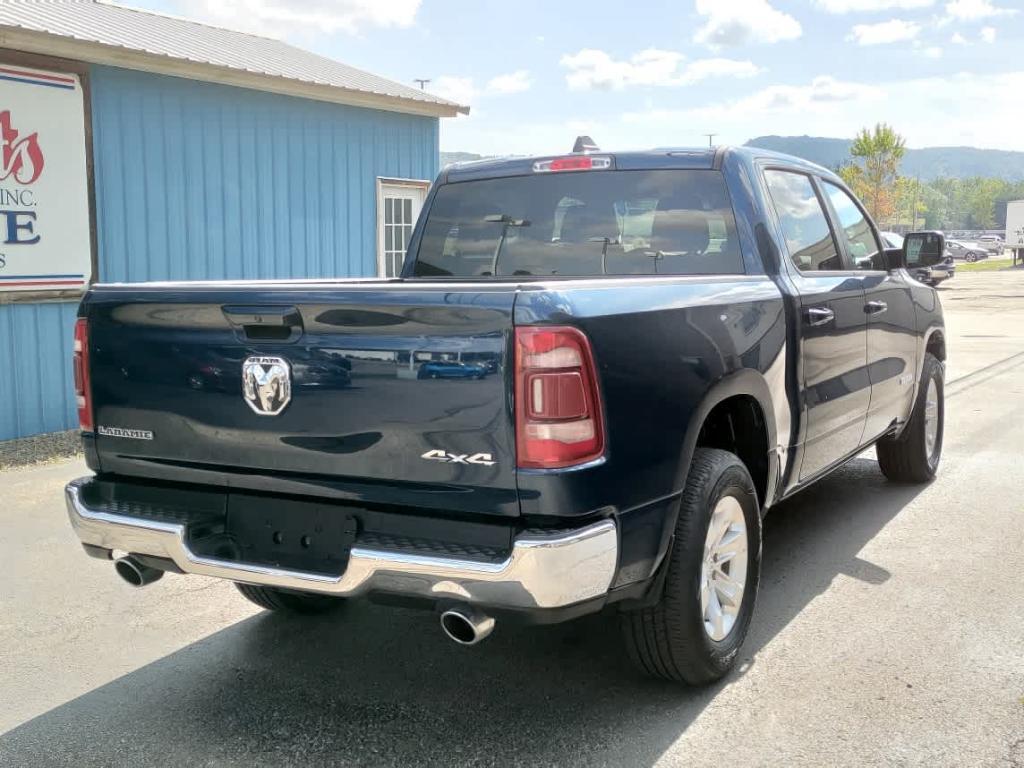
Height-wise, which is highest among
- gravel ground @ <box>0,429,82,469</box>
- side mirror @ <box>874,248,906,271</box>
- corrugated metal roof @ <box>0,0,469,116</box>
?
corrugated metal roof @ <box>0,0,469,116</box>

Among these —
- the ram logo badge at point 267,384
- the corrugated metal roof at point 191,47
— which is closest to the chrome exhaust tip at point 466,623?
the ram logo badge at point 267,384

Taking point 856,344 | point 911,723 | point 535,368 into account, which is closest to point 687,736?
point 911,723

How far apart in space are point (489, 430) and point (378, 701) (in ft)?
4.12

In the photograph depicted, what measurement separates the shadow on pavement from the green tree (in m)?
56.9

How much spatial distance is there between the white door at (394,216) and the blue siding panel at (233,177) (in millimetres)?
105

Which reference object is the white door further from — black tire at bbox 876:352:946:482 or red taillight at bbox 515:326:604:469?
red taillight at bbox 515:326:604:469

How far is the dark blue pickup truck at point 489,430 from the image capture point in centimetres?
278

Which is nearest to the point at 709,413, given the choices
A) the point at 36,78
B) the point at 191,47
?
the point at 36,78

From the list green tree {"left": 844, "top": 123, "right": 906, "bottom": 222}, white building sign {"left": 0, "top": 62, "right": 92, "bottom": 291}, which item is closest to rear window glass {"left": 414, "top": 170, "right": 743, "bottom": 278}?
white building sign {"left": 0, "top": 62, "right": 92, "bottom": 291}

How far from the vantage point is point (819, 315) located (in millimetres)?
4395

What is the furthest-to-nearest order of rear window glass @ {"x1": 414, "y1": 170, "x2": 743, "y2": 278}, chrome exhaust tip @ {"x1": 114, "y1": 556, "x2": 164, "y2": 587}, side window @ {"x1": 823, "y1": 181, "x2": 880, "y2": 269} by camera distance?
1. side window @ {"x1": 823, "y1": 181, "x2": 880, "y2": 269}
2. rear window glass @ {"x1": 414, "y1": 170, "x2": 743, "y2": 278}
3. chrome exhaust tip @ {"x1": 114, "y1": 556, "x2": 164, "y2": 587}

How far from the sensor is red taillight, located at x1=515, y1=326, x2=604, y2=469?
2.75m

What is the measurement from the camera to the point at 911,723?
3297 mm

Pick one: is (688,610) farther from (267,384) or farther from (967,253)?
(967,253)
